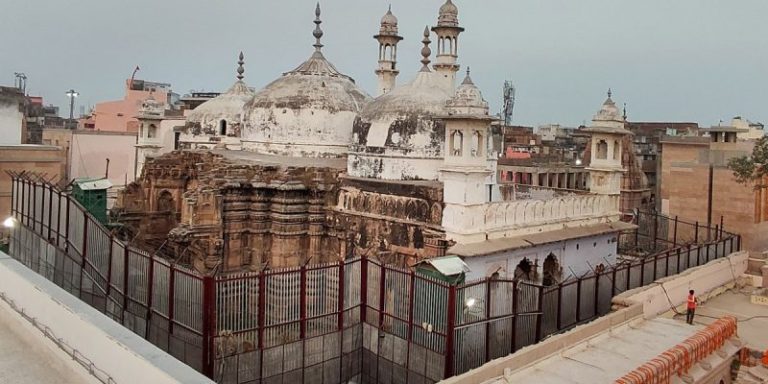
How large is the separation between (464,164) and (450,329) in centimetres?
494

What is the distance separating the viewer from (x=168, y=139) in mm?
32469

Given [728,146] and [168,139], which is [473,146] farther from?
[168,139]

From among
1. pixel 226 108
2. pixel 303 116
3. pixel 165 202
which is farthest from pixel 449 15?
pixel 165 202

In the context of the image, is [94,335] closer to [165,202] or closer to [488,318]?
[488,318]

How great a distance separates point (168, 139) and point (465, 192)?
22.6 metres

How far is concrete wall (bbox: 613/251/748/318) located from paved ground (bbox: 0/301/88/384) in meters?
8.05

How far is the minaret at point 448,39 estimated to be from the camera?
72.3 feet

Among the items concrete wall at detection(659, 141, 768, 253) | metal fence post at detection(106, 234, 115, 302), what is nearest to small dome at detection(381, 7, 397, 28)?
concrete wall at detection(659, 141, 768, 253)

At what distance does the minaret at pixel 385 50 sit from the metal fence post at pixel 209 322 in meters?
17.2

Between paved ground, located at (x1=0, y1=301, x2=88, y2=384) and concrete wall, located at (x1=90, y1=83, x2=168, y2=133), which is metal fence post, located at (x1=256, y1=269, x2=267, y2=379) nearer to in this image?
paved ground, located at (x1=0, y1=301, x2=88, y2=384)

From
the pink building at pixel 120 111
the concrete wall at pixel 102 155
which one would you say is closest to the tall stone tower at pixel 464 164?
the concrete wall at pixel 102 155

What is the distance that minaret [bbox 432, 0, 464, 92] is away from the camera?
72.3 feet

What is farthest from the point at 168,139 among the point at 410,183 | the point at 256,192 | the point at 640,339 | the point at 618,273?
the point at 640,339

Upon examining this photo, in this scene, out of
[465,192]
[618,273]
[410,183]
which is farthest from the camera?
[410,183]
